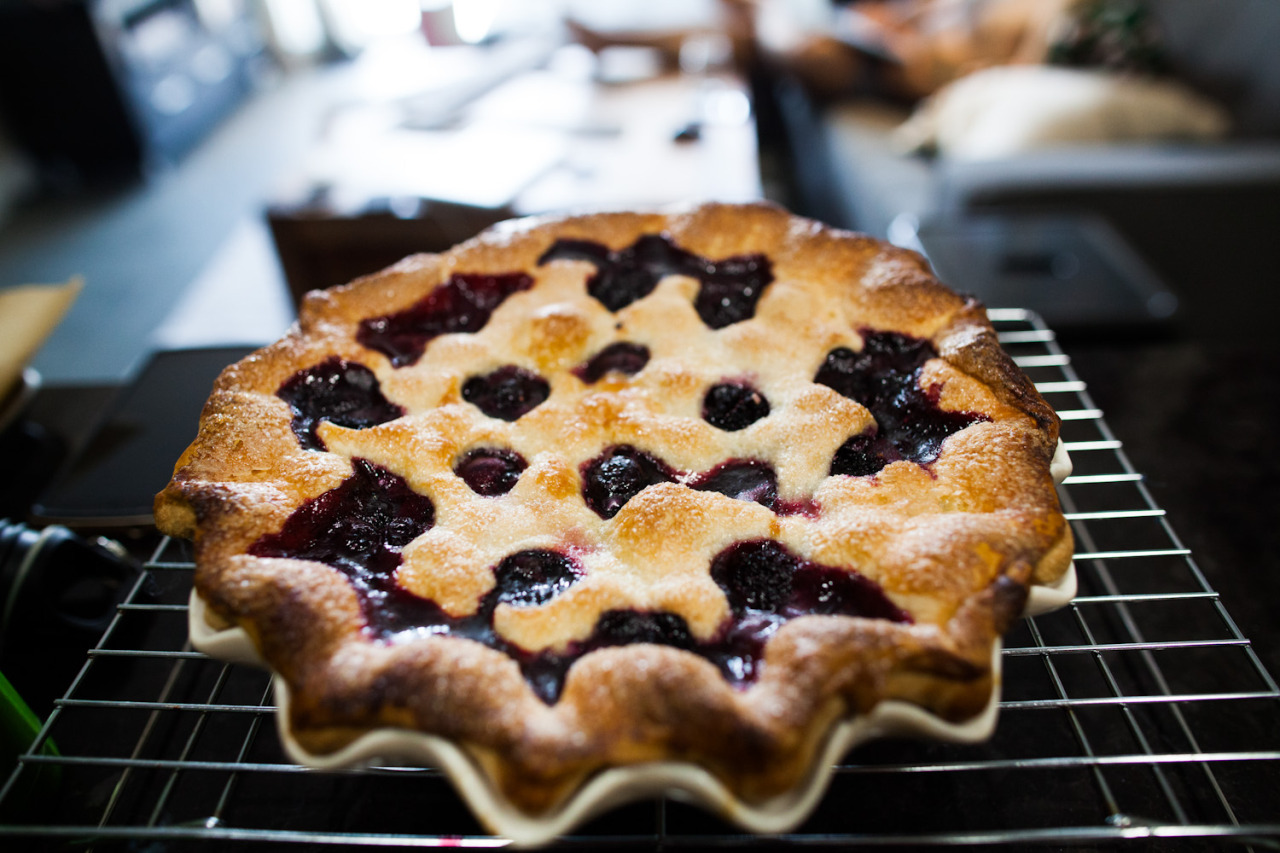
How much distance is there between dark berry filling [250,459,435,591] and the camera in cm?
101

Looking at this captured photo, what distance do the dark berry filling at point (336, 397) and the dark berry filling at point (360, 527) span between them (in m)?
0.12

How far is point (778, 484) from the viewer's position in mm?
1109

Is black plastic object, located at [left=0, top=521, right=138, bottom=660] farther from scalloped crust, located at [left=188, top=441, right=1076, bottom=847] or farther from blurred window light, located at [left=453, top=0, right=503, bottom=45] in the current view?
blurred window light, located at [left=453, top=0, right=503, bottom=45]

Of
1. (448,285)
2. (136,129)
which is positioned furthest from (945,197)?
(136,129)

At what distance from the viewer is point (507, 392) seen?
1.27 metres

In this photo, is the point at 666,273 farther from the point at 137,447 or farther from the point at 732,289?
the point at 137,447

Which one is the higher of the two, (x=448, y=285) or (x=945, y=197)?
(x=448, y=285)

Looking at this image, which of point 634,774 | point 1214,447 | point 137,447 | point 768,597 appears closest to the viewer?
point 634,774

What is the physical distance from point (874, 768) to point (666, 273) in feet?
3.00

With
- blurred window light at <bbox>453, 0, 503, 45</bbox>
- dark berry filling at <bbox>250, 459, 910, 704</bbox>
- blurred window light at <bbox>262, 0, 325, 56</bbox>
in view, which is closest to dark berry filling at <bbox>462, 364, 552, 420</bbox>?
dark berry filling at <bbox>250, 459, 910, 704</bbox>

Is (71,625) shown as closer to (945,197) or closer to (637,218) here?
(637,218)

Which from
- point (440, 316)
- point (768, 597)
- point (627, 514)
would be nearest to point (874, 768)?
point (768, 597)

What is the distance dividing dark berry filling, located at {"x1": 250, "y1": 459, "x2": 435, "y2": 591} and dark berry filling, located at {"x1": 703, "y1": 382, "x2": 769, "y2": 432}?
0.43 metres

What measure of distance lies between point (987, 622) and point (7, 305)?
170 cm
